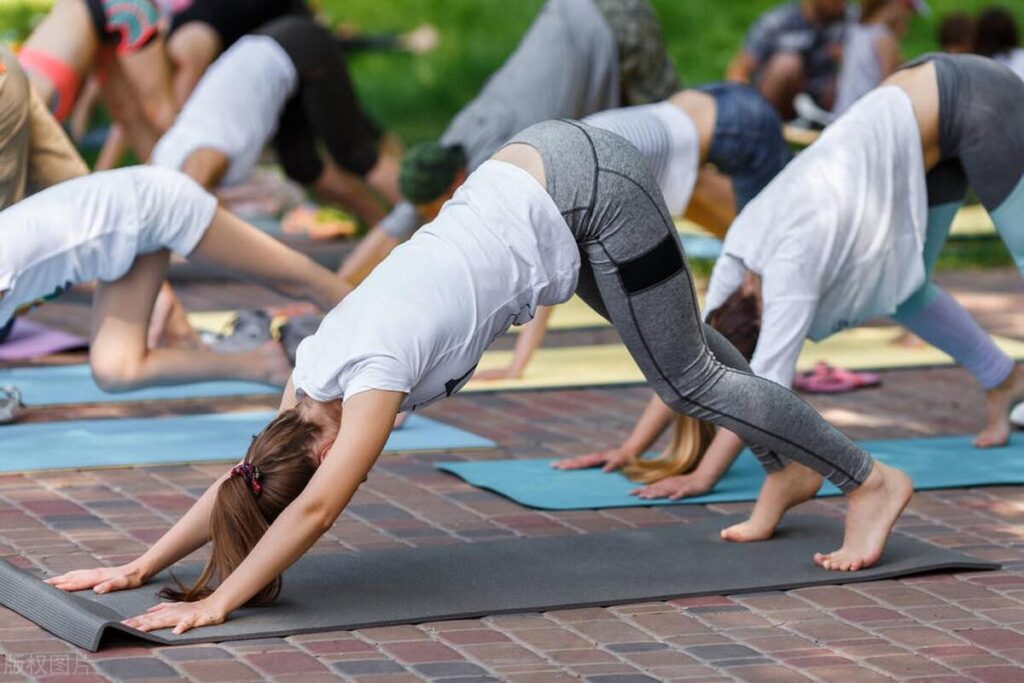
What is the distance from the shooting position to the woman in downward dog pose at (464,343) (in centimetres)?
362

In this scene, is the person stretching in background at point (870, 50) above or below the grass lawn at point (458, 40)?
above

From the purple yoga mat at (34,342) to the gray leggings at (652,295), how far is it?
355cm

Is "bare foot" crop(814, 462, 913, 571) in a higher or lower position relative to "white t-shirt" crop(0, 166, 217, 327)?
lower

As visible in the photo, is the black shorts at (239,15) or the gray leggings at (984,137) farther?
the black shorts at (239,15)

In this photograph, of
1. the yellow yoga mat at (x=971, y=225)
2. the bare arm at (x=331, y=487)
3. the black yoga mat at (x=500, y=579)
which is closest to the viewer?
the bare arm at (x=331, y=487)

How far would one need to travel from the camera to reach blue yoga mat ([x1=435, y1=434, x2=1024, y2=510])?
198 inches

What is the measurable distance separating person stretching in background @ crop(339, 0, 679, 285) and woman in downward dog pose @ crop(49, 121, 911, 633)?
109 inches

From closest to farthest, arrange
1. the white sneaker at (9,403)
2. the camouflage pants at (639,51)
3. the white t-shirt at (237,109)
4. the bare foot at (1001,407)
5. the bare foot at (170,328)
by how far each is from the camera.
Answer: the bare foot at (1001,407)
the white sneaker at (9,403)
the bare foot at (170,328)
the camouflage pants at (639,51)
the white t-shirt at (237,109)

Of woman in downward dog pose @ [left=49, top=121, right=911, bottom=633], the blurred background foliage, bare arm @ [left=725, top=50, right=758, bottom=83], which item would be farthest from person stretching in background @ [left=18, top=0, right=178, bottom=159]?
bare arm @ [left=725, top=50, right=758, bottom=83]

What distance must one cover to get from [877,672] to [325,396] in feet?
4.10

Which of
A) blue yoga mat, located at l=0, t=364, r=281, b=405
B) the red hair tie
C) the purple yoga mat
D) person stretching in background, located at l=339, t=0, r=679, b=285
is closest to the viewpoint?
the red hair tie

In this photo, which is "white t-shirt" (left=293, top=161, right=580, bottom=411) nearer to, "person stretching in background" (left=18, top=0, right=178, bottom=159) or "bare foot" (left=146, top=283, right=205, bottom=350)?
→ "bare foot" (left=146, top=283, right=205, bottom=350)

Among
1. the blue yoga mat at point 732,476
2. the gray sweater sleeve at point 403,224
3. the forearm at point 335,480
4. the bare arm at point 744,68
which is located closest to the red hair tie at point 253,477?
the forearm at point 335,480

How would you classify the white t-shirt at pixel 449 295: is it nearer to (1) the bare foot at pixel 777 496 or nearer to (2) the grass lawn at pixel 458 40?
(1) the bare foot at pixel 777 496
